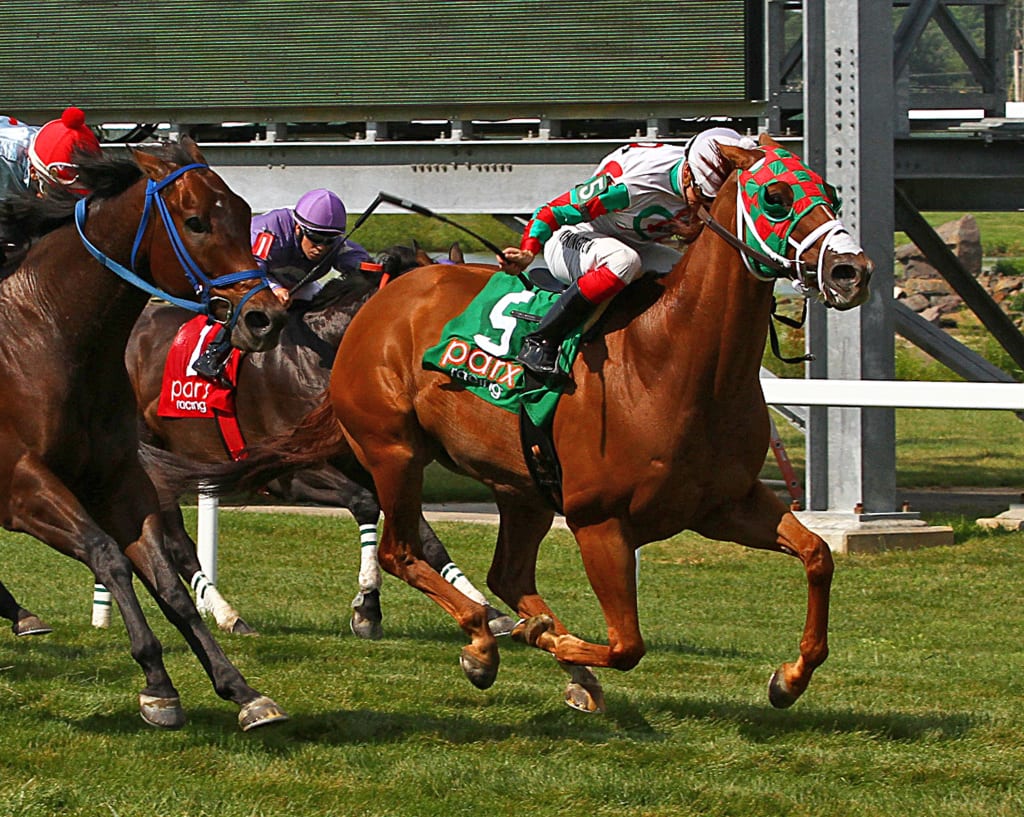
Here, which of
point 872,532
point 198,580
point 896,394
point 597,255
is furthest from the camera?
point 872,532

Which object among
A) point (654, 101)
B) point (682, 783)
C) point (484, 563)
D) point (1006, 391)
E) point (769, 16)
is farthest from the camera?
point (769, 16)

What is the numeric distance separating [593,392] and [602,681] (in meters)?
1.54

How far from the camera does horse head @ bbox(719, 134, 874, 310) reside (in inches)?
189

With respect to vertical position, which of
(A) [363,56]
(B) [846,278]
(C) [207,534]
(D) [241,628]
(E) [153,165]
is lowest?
(D) [241,628]

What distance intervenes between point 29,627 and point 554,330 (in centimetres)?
294

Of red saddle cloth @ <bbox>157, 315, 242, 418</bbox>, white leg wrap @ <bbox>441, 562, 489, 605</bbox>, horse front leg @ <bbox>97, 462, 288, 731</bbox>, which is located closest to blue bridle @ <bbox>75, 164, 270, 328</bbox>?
horse front leg @ <bbox>97, 462, 288, 731</bbox>

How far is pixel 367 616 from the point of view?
7.81 metres

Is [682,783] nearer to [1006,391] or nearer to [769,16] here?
[1006,391]

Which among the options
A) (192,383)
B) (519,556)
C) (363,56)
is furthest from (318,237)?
(363,56)

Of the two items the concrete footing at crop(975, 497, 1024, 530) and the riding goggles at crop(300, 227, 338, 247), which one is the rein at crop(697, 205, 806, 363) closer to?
the riding goggles at crop(300, 227, 338, 247)

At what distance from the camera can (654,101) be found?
482 inches

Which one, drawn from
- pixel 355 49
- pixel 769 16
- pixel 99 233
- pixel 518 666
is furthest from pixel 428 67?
pixel 99 233

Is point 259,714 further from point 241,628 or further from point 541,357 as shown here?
point 241,628

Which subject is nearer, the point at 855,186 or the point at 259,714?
the point at 259,714
